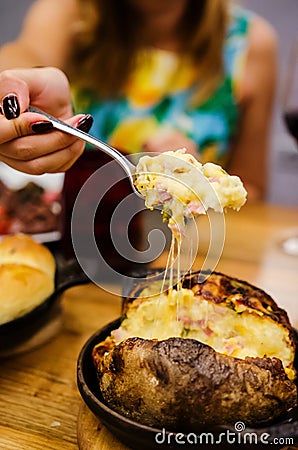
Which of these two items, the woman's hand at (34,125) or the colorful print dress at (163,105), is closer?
the woman's hand at (34,125)

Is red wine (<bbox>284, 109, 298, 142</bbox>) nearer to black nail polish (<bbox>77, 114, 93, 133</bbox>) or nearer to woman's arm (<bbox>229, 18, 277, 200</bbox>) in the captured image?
woman's arm (<bbox>229, 18, 277, 200</bbox>)

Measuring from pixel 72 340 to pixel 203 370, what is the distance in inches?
15.4

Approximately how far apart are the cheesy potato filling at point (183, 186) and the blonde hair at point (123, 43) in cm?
123

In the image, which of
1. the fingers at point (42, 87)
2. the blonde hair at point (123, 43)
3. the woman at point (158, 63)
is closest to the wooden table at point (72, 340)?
the fingers at point (42, 87)

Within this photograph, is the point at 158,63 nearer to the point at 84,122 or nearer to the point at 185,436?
the point at 84,122

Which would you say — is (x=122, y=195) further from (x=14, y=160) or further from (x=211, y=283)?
(x=211, y=283)

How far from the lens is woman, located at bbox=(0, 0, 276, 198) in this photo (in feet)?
5.90

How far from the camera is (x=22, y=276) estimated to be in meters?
0.85

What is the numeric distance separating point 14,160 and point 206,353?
45cm

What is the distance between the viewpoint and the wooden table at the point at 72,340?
0.71m

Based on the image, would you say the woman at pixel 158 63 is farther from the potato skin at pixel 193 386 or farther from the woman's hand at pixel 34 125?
the potato skin at pixel 193 386

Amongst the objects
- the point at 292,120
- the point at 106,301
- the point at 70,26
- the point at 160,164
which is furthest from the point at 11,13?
the point at 160,164

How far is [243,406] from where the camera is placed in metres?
0.57

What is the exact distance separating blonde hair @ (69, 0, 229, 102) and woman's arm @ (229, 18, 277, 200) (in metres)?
0.16
